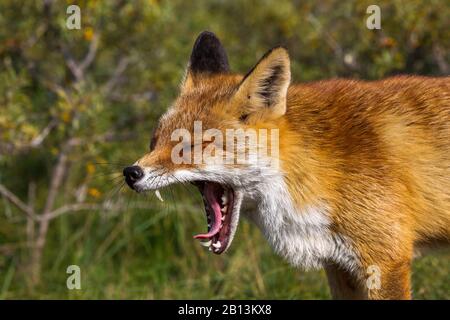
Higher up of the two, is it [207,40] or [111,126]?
[207,40]

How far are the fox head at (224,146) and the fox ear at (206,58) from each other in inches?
16.9

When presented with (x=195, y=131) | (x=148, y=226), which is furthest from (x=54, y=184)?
(x=195, y=131)

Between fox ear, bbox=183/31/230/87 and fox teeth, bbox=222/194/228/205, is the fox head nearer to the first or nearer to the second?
fox teeth, bbox=222/194/228/205

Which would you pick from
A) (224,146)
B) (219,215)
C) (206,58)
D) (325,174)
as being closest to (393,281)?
(325,174)

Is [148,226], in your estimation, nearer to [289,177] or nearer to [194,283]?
[194,283]

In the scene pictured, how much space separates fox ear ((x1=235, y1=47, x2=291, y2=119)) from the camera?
389cm

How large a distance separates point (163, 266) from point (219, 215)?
3.05m

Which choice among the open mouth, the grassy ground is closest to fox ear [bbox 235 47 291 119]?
the open mouth

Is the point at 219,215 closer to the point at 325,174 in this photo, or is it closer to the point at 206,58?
the point at 325,174

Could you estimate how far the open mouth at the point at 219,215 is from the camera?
4039 millimetres

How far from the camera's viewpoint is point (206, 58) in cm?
464

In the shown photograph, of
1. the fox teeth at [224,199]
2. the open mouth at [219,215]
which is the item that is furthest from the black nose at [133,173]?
the fox teeth at [224,199]

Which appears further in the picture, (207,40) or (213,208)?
(207,40)

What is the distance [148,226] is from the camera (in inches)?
282
